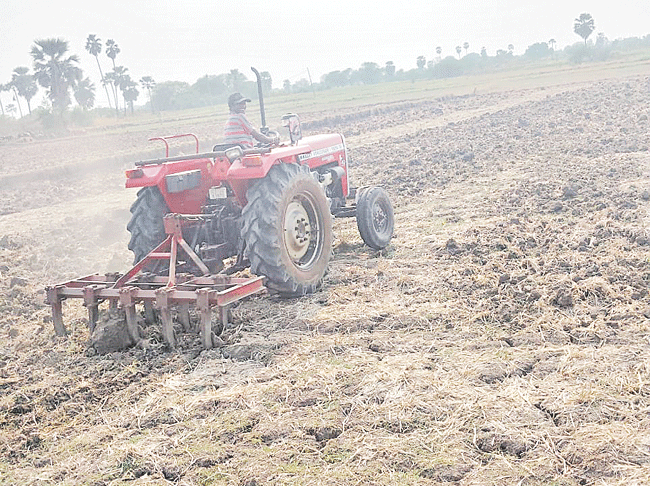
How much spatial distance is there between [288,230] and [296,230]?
12 cm

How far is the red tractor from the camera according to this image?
621cm

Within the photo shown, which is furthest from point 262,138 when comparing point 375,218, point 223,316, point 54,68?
point 54,68

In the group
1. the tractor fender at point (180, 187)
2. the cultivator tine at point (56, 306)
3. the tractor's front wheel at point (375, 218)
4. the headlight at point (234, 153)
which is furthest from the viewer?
the tractor's front wheel at point (375, 218)

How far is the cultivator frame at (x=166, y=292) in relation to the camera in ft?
17.4

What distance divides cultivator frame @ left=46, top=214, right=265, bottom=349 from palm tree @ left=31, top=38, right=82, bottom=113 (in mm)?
57722

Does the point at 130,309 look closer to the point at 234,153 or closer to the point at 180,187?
the point at 180,187

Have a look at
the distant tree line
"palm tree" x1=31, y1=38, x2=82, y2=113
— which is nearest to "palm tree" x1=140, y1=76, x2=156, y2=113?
the distant tree line

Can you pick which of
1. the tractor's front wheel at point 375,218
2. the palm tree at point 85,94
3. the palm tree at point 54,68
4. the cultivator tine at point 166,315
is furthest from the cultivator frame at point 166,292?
the palm tree at point 85,94

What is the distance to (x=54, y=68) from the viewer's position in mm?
59812

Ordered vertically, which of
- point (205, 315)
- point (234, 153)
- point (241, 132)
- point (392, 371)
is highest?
point (241, 132)

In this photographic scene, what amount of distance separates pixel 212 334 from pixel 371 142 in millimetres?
18667

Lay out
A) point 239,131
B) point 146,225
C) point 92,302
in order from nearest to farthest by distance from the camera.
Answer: point 92,302 → point 146,225 → point 239,131

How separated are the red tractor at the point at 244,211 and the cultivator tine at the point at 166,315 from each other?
110 cm

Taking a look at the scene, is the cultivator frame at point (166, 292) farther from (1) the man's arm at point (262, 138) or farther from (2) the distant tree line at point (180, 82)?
(2) the distant tree line at point (180, 82)
